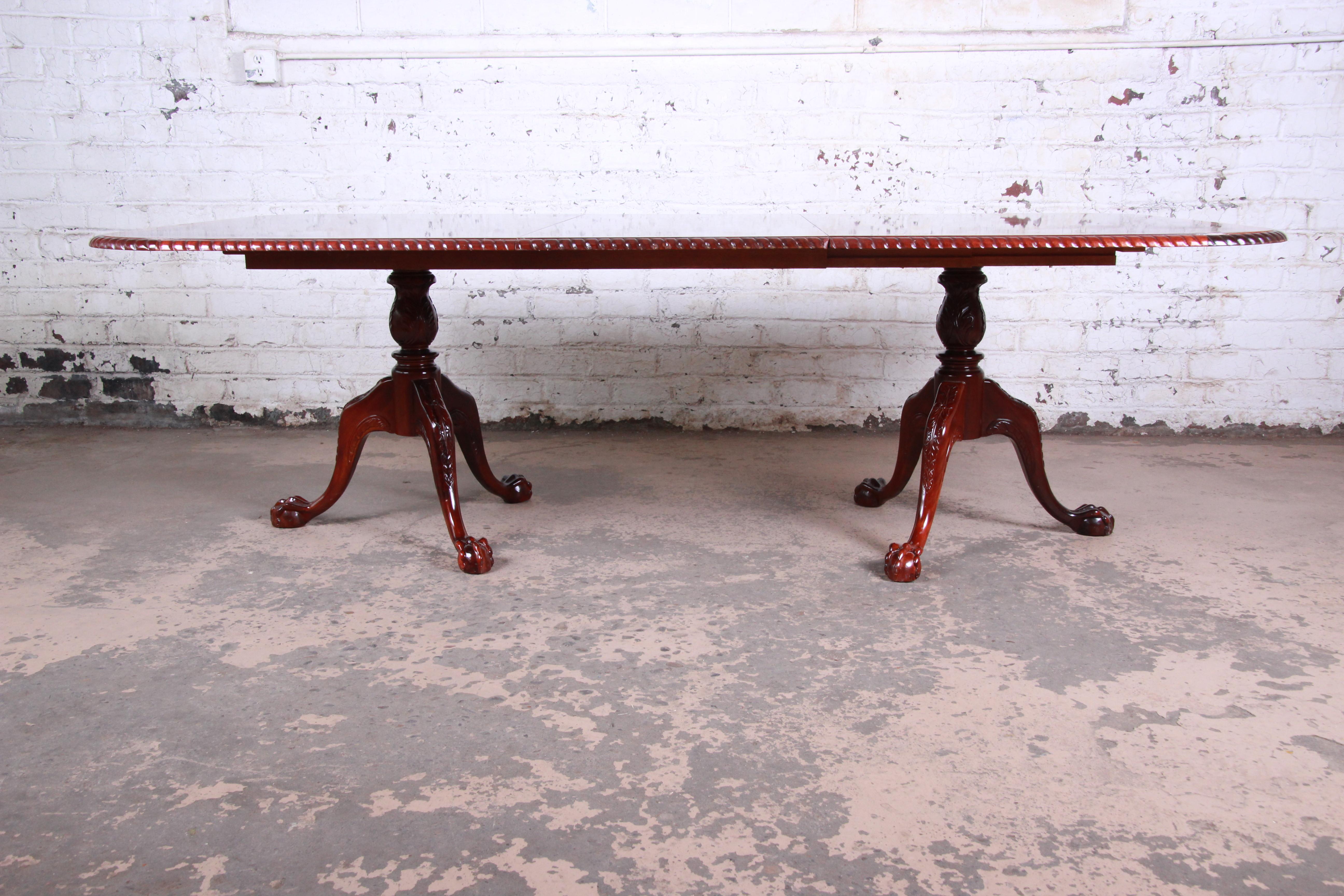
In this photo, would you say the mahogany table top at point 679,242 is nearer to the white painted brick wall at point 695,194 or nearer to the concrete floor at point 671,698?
the concrete floor at point 671,698

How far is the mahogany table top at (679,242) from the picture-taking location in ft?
5.04

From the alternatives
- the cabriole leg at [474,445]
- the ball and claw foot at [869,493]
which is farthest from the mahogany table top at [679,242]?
the ball and claw foot at [869,493]

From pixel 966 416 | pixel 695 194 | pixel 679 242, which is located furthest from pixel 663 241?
pixel 695 194

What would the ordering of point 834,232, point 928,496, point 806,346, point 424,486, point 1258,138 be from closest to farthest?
1. point 834,232
2. point 928,496
3. point 424,486
4. point 1258,138
5. point 806,346

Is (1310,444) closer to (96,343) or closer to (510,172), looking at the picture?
(510,172)

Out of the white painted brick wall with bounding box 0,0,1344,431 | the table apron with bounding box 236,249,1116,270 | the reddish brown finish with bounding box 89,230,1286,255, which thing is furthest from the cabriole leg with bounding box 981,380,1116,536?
the white painted brick wall with bounding box 0,0,1344,431

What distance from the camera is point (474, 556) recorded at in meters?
1.84

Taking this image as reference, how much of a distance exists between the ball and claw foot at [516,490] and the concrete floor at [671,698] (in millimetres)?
46

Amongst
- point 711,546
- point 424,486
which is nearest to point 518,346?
point 424,486

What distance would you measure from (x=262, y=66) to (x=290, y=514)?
5.56 ft

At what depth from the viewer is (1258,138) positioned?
2904mm

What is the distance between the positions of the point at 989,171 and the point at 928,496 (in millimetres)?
1519

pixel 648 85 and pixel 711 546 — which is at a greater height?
pixel 648 85

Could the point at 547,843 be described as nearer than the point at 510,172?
Yes
